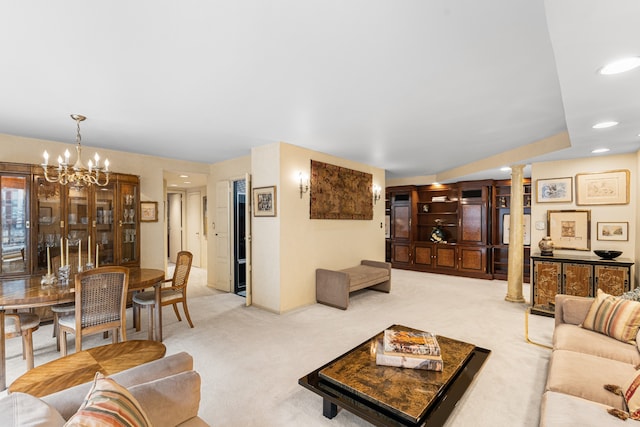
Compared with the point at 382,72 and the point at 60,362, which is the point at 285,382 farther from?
the point at 382,72

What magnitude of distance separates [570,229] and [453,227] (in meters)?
3.22

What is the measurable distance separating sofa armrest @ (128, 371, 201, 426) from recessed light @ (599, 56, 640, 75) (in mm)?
2794

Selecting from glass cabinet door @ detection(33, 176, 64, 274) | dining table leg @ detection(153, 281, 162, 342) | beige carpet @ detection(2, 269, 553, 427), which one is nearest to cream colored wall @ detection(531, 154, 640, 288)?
beige carpet @ detection(2, 269, 553, 427)

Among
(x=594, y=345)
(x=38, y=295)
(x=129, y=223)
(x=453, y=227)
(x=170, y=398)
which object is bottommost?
(x=594, y=345)

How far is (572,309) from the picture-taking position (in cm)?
283

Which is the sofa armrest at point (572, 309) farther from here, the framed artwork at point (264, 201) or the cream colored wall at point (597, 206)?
the framed artwork at point (264, 201)

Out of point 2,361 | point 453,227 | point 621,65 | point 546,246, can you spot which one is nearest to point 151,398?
point 2,361

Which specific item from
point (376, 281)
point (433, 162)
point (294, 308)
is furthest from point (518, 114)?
point (294, 308)

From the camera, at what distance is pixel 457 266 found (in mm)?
7074

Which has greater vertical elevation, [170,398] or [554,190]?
[554,190]

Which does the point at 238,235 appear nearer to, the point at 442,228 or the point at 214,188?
the point at 214,188

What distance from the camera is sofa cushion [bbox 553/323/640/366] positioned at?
2164mm

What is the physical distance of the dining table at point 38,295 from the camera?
7.91 feet

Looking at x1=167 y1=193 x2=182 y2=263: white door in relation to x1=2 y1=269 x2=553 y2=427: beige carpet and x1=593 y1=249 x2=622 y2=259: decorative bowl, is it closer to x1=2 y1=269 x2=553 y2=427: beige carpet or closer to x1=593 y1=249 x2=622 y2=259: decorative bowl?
x1=2 y1=269 x2=553 y2=427: beige carpet
